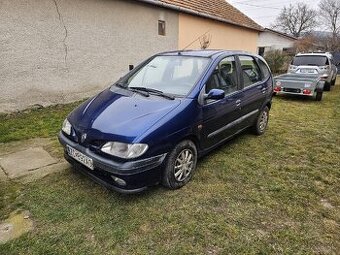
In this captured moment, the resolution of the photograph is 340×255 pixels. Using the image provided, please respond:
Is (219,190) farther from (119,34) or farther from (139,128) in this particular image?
(119,34)

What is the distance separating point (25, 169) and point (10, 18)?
3.95 m

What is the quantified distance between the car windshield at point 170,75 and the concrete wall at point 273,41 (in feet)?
81.4

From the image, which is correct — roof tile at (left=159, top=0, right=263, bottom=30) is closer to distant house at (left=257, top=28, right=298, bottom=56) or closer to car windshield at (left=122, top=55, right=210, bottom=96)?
car windshield at (left=122, top=55, right=210, bottom=96)

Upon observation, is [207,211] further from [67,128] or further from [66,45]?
[66,45]

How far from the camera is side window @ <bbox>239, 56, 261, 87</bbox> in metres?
4.71

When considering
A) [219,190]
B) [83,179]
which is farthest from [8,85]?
[219,190]

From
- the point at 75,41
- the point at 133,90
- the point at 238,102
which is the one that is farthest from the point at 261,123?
the point at 75,41

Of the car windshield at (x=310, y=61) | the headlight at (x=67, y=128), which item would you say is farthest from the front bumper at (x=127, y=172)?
the car windshield at (x=310, y=61)

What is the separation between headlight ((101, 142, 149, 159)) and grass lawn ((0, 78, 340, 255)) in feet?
2.16

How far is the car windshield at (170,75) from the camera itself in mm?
3787

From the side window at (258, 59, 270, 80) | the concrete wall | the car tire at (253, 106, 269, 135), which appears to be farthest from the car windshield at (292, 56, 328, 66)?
the concrete wall

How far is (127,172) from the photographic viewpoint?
2867mm

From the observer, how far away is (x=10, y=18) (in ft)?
20.2

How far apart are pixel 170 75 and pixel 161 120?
1166 mm
